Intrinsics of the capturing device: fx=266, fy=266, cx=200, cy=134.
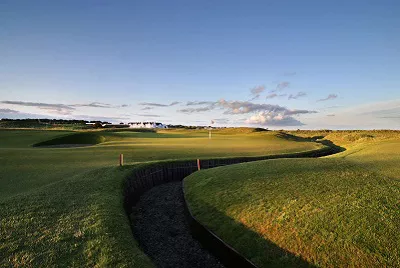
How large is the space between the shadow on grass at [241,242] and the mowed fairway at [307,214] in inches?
1.3

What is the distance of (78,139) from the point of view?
5206cm

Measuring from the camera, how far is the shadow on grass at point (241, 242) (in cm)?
943

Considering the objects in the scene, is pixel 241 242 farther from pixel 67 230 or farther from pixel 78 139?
pixel 78 139

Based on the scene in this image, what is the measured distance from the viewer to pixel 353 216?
10.8 meters

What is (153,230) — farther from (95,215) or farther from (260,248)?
(260,248)

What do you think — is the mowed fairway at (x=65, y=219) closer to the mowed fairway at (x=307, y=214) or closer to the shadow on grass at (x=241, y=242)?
the shadow on grass at (x=241, y=242)

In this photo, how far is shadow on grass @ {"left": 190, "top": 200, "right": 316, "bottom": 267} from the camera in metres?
9.43

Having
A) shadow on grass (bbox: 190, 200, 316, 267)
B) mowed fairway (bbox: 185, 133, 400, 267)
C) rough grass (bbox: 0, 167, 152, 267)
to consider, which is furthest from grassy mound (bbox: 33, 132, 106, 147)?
shadow on grass (bbox: 190, 200, 316, 267)

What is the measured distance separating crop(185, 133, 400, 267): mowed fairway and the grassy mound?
39148 millimetres

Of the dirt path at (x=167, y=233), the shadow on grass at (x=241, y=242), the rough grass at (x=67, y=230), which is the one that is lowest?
the dirt path at (x=167, y=233)

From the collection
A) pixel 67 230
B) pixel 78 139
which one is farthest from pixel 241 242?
pixel 78 139

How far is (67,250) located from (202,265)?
17.6 feet

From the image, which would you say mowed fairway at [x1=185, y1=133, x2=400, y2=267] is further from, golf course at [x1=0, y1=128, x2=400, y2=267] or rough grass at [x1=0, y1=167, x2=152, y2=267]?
rough grass at [x1=0, y1=167, x2=152, y2=267]

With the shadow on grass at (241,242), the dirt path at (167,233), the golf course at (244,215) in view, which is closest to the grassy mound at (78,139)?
the golf course at (244,215)
